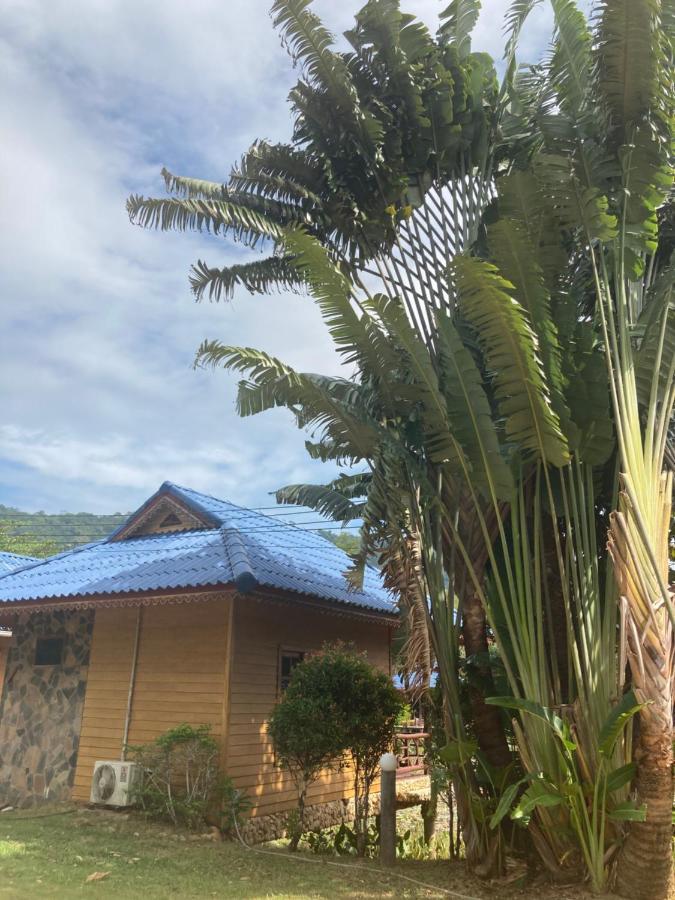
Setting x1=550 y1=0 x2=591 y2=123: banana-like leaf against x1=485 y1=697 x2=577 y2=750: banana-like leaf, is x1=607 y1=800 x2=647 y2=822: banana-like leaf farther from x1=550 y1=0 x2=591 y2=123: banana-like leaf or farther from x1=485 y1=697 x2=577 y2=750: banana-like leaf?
x1=550 y1=0 x2=591 y2=123: banana-like leaf

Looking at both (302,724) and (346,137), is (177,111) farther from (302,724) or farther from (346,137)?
(302,724)

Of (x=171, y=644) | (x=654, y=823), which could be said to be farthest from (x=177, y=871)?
(x=654, y=823)

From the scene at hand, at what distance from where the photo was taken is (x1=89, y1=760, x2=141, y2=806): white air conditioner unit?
8617 mm

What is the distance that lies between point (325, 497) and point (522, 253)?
5.01 m

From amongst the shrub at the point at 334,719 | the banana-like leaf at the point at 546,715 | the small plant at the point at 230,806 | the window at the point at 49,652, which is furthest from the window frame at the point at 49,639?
the banana-like leaf at the point at 546,715

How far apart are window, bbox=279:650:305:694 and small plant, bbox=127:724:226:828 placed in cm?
148

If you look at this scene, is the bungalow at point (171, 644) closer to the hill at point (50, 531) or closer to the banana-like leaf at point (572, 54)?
the banana-like leaf at point (572, 54)

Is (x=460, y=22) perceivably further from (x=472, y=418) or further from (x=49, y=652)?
(x=49, y=652)

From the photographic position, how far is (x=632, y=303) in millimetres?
7012

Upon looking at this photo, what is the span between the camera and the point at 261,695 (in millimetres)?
9453

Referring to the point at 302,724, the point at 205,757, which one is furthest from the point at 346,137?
the point at 205,757

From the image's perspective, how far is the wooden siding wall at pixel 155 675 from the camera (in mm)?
9125

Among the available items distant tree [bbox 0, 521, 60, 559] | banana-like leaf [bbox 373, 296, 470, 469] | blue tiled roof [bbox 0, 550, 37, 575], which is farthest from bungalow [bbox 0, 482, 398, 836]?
distant tree [bbox 0, 521, 60, 559]

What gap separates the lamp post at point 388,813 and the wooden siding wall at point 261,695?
1727mm
